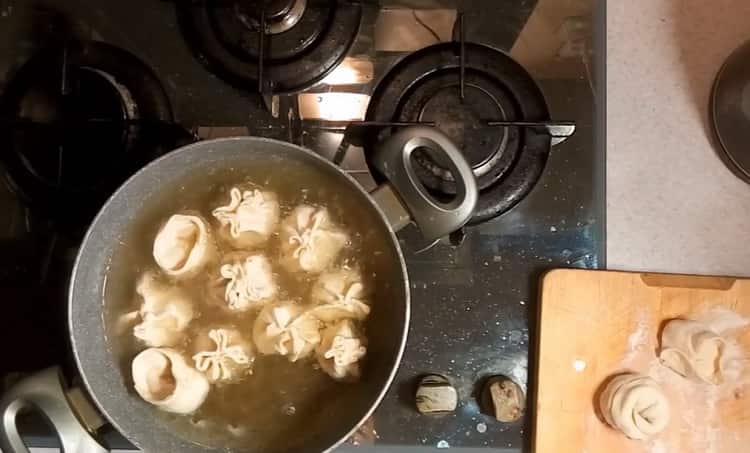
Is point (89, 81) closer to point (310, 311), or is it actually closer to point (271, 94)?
point (271, 94)

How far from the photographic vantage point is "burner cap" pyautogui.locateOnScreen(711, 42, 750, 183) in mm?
913

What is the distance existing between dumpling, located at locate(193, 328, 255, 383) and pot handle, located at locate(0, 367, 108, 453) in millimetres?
120

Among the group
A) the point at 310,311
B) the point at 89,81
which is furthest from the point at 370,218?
the point at 89,81

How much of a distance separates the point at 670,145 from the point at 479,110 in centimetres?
22

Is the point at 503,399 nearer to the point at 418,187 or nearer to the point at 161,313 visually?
the point at 418,187

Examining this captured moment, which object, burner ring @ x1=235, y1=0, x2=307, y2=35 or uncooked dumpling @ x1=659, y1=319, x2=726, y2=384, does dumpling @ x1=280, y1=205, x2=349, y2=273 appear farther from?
uncooked dumpling @ x1=659, y1=319, x2=726, y2=384

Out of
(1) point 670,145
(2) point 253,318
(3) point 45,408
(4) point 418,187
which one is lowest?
(3) point 45,408

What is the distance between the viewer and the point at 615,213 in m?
0.93

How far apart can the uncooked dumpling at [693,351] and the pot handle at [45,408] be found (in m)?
0.58

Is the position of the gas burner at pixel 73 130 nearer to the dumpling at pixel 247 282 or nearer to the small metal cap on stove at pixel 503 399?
the dumpling at pixel 247 282

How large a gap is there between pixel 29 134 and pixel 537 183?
527 mm

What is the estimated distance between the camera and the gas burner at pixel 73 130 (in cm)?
87

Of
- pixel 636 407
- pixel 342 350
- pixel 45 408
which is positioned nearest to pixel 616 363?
pixel 636 407

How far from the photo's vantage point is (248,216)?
825 mm
